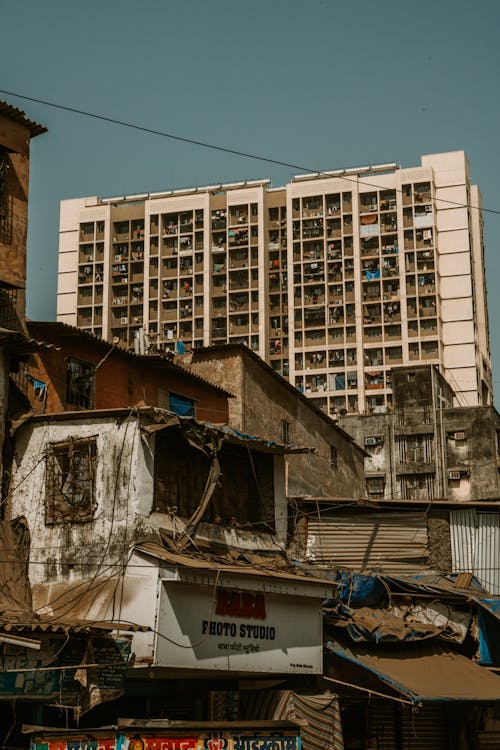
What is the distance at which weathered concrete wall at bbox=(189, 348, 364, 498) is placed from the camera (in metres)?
31.4

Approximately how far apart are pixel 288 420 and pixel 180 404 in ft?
23.1

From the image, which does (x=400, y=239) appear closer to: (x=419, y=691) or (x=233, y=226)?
(x=233, y=226)

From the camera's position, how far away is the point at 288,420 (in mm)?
34781

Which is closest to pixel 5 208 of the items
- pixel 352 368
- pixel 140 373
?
pixel 140 373

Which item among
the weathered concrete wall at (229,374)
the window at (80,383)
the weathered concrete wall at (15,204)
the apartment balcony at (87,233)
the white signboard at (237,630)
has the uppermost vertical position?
the apartment balcony at (87,233)

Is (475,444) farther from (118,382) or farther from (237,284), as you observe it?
(118,382)

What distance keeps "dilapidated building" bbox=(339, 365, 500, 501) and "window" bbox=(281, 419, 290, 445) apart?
2734 centimetres

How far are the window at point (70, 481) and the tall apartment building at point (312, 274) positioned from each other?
62327 mm

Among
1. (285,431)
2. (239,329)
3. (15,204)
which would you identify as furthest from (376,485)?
(15,204)

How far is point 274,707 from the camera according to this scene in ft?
61.1

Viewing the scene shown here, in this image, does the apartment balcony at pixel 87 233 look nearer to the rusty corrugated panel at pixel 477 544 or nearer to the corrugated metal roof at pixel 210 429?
the rusty corrugated panel at pixel 477 544

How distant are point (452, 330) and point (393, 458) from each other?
72.5ft

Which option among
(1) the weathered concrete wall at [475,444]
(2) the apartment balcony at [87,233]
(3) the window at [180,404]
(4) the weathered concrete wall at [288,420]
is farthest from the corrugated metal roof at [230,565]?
(2) the apartment balcony at [87,233]

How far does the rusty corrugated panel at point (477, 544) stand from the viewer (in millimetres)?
25516
